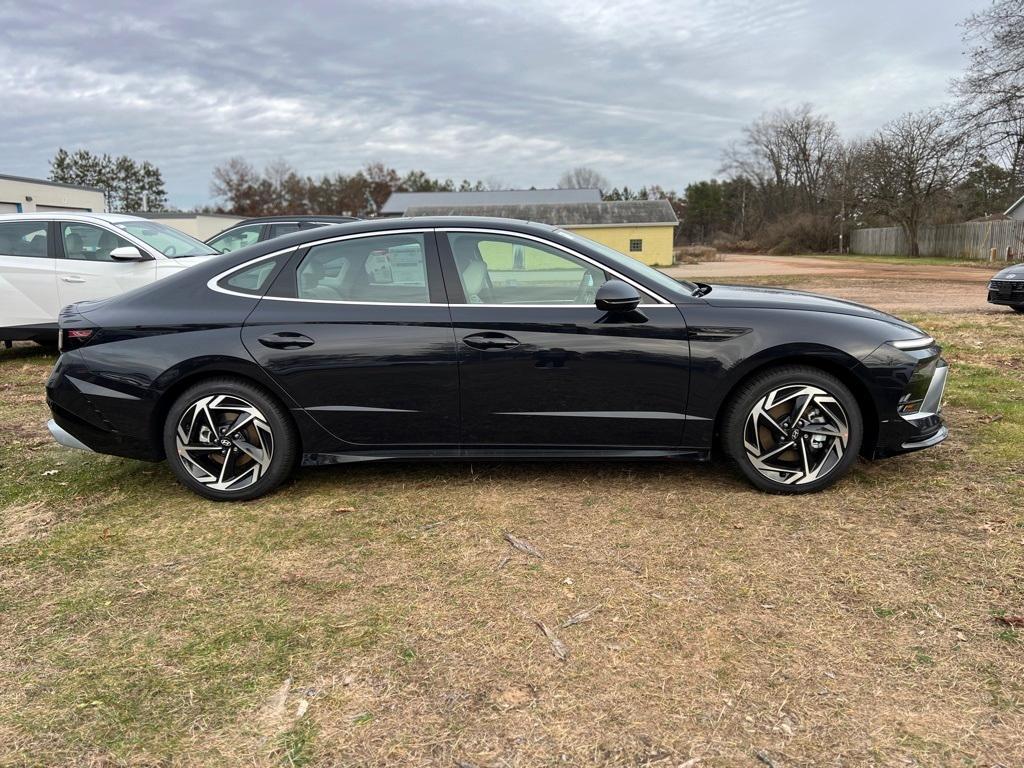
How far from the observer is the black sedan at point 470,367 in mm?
3607

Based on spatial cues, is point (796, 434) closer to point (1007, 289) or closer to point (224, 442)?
point (224, 442)

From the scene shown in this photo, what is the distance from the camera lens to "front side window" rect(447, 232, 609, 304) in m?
3.71

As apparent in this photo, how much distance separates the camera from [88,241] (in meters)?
7.93

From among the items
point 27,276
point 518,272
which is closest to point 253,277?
point 518,272

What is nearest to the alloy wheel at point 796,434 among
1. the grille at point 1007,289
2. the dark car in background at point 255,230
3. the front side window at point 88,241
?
the front side window at point 88,241

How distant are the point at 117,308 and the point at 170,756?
266 cm

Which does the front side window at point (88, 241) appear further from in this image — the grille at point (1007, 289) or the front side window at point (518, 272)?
the grille at point (1007, 289)

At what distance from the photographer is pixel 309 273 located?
3797 mm

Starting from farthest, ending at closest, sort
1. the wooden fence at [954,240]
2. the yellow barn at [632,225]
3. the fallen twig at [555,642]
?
the yellow barn at [632,225] → the wooden fence at [954,240] → the fallen twig at [555,642]

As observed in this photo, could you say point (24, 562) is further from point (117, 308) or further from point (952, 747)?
point (952, 747)

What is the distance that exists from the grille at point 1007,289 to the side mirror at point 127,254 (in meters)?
12.2

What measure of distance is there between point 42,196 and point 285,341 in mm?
33975

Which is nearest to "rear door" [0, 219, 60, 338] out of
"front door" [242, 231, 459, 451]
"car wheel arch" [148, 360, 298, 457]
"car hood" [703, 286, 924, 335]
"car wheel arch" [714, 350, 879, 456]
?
"car wheel arch" [148, 360, 298, 457]

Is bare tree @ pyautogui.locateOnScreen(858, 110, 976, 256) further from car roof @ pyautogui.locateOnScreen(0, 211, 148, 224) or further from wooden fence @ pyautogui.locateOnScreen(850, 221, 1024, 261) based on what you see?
car roof @ pyautogui.locateOnScreen(0, 211, 148, 224)
